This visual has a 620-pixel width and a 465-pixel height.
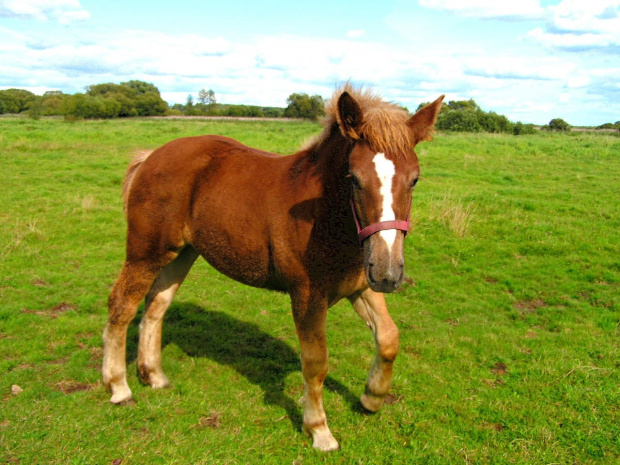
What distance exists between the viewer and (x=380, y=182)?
9.55ft

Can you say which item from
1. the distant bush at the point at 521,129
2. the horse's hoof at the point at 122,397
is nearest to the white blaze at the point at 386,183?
the horse's hoof at the point at 122,397

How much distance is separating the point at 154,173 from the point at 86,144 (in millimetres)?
21547

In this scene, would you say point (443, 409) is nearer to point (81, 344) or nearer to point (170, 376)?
point (170, 376)

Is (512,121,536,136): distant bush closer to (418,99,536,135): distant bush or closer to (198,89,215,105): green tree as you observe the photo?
(418,99,536,135): distant bush

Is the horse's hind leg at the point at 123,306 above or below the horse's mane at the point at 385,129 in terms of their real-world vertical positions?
below

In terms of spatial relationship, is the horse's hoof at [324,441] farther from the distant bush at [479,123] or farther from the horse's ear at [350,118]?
the distant bush at [479,123]

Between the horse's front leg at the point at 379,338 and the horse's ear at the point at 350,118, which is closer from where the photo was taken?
the horse's ear at the point at 350,118

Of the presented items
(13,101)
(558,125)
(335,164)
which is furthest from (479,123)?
(13,101)

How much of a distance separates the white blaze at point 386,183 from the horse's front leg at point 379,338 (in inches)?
50.7

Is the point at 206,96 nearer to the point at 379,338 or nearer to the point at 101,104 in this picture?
the point at 101,104

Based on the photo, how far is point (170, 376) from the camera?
4.95 m

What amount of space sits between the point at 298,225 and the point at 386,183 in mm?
914

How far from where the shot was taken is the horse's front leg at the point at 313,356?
3.62m

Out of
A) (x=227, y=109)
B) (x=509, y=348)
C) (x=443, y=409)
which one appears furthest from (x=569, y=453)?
(x=227, y=109)
